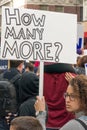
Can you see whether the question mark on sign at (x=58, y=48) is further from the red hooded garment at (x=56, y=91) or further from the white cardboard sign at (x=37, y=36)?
the red hooded garment at (x=56, y=91)

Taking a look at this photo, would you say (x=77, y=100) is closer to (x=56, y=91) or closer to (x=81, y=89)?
(x=81, y=89)

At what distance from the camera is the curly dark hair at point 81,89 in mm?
3688

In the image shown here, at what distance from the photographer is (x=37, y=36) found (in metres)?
5.21

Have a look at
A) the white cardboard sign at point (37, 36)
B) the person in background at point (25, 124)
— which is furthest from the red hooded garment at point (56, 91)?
the person in background at point (25, 124)

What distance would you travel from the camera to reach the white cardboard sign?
515 centimetres

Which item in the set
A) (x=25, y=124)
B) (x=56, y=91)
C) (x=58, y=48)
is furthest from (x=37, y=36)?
(x=25, y=124)

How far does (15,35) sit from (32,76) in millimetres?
598

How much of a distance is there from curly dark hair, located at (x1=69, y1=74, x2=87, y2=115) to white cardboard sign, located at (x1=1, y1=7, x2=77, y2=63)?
1371 millimetres

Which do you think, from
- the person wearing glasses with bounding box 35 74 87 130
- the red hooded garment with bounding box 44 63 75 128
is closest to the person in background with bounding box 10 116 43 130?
the person wearing glasses with bounding box 35 74 87 130

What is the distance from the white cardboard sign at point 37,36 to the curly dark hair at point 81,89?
1.37m

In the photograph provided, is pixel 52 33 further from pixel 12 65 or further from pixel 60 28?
pixel 12 65

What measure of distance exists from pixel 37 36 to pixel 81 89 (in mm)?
1567

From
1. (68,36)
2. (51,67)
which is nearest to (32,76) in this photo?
(51,67)

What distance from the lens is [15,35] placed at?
5.15 m
